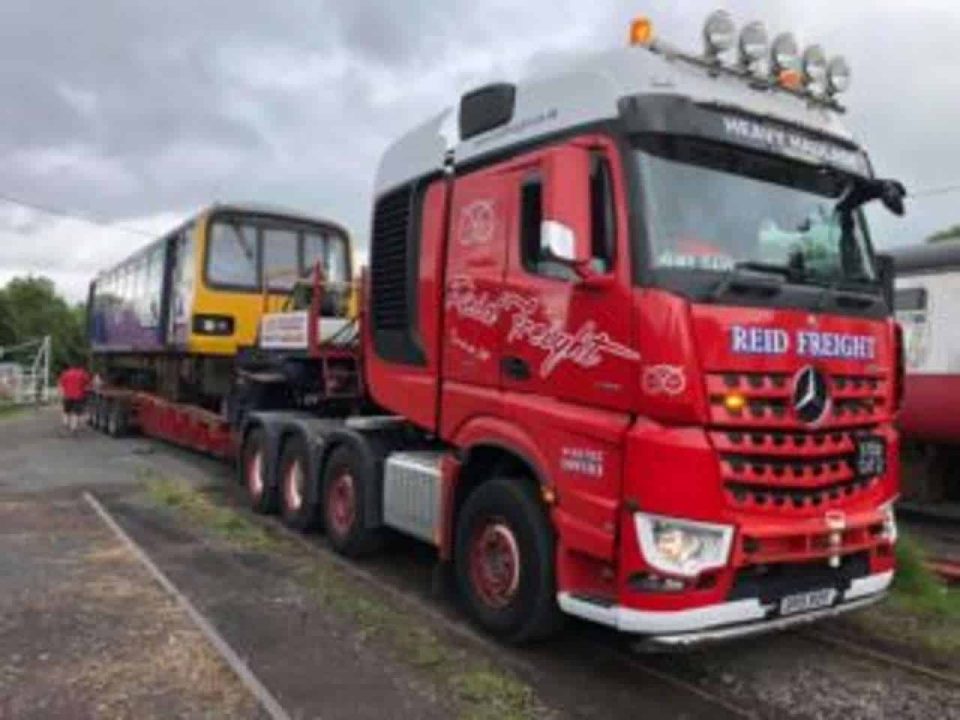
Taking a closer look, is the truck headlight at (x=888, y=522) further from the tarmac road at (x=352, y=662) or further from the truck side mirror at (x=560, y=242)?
the truck side mirror at (x=560, y=242)

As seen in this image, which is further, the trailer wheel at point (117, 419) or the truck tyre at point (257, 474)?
the trailer wheel at point (117, 419)

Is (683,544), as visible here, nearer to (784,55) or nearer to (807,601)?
(807,601)

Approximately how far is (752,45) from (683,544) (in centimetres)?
314

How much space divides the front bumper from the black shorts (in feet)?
76.6

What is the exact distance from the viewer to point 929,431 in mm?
12758

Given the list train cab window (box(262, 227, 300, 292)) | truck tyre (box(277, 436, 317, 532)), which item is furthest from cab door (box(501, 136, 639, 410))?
train cab window (box(262, 227, 300, 292))

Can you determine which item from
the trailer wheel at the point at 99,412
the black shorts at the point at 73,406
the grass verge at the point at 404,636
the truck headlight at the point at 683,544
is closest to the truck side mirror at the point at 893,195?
the truck headlight at the point at 683,544

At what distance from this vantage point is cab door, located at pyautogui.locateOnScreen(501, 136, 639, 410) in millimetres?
6168

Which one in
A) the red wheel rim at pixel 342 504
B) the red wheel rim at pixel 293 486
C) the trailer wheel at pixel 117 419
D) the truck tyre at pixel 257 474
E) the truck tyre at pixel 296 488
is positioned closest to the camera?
the red wheel rim at pixel 342 504

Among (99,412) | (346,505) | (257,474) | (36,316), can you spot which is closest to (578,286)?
(346,505)

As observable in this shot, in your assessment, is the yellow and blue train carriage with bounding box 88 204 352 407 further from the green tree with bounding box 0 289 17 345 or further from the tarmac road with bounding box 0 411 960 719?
the green tree with bounding box 0 289 17 345

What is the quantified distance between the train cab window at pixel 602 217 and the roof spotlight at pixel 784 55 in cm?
165

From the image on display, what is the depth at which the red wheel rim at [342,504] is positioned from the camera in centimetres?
957

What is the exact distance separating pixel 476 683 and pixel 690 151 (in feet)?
10.2
